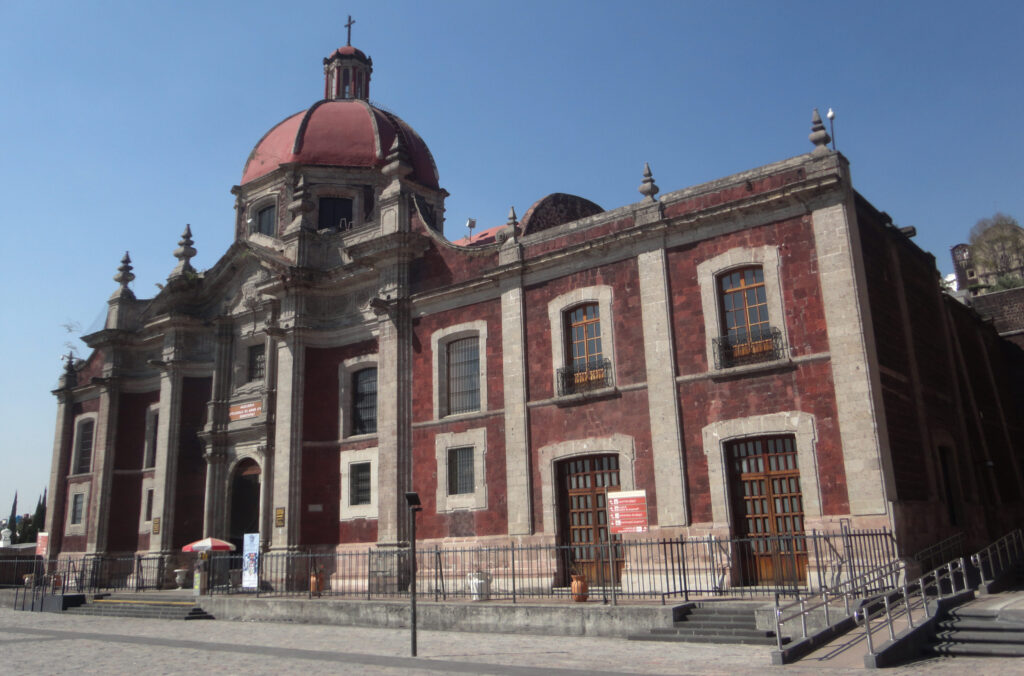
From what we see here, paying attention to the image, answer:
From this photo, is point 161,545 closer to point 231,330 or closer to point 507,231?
point 231,330

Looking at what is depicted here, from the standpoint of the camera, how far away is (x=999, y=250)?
186ft

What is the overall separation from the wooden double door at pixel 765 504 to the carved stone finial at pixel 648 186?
5994 millimetres

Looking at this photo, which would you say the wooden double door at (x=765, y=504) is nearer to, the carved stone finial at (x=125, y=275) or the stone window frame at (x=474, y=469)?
the stone window frame at (x=474, y=469)

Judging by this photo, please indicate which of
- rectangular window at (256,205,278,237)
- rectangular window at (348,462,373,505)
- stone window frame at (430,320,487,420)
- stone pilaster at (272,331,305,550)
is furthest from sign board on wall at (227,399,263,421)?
stone window frame at (430,320,487,420)

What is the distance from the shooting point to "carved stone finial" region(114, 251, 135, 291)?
32219 millimetres

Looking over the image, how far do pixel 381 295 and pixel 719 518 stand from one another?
1152 centimetres

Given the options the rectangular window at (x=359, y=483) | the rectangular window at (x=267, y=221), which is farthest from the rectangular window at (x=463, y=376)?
the rectangular window at (x=267, y=221)

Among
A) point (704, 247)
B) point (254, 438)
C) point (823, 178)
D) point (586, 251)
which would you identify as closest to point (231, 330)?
point (254, 438)

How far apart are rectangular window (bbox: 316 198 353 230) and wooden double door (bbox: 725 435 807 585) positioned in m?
16.4

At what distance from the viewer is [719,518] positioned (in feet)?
53.2

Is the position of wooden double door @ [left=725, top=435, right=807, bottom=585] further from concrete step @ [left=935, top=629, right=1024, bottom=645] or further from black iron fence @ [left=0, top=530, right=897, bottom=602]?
concrete step @ [left=935, top=629, right=1024, bottom=645]

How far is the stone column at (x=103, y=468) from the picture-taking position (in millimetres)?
29641

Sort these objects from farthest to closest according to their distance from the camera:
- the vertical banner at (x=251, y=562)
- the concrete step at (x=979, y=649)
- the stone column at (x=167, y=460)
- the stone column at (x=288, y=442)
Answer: the stone column at (x=167, y=460)
the stone column at (x=288, y=442)
the vertical banner at (x=251, y=562)
the concrete step at (x=979, y=649)

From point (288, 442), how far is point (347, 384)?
2351 millimetres
